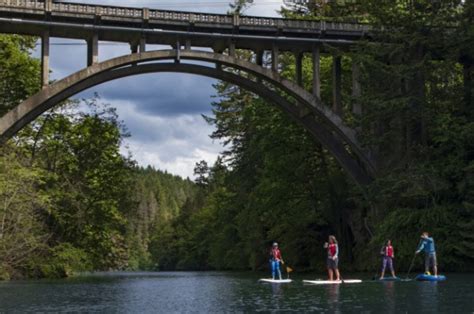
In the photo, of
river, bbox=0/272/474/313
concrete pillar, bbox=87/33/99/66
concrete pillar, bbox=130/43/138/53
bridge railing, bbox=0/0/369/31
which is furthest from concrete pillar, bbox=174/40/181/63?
river, bbox=0/272/474/313

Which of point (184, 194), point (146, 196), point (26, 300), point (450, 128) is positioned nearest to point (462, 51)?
point (450, 128)

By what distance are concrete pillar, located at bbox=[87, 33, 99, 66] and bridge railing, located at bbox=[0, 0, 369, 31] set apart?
1.14 m

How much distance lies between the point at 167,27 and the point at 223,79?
3699 millimetres

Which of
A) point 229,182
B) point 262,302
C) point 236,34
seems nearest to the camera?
point 262,302

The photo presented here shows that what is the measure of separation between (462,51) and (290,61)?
12.6 meters

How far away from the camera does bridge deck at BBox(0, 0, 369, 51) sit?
31.4 metres

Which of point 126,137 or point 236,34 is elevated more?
point 236,34

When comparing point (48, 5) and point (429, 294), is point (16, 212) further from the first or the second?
point (429, 294)

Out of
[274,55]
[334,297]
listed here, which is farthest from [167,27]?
[334,297]

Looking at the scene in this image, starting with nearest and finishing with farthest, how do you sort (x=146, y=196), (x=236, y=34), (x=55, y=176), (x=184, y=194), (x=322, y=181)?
(x=236, y=34) < (x=55, y=176) < (x=322, y=181) < (x=146, y=196) < (x=184, y=194)

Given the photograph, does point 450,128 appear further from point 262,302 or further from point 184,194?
point 184,194

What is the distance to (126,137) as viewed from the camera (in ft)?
150

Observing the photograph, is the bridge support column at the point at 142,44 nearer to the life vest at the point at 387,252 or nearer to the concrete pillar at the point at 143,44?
the concrete pillar at the point at 143,44

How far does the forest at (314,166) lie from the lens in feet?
105
